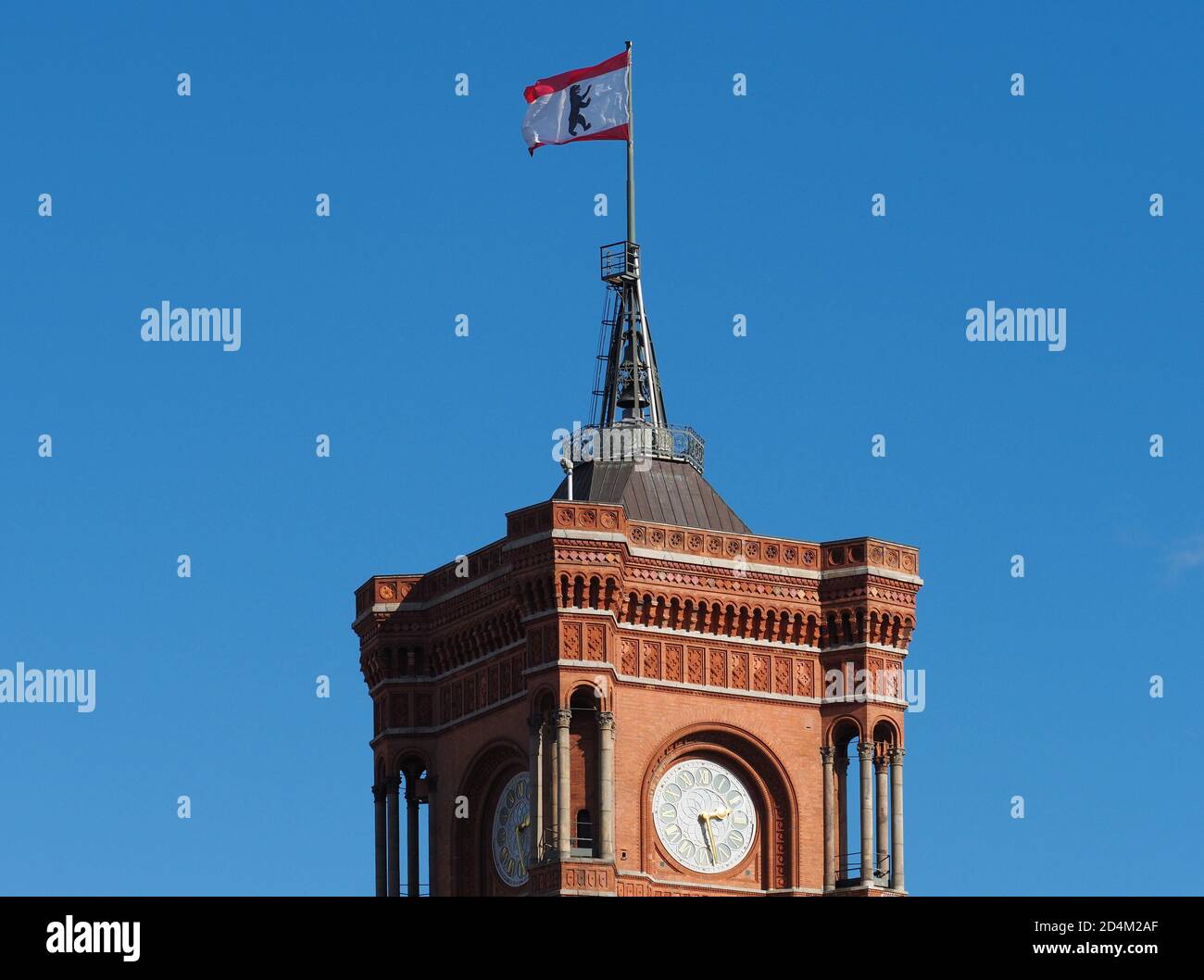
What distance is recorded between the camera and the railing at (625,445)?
11169 centimetres

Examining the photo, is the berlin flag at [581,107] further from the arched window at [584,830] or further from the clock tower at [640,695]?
the arched window at [584,830]

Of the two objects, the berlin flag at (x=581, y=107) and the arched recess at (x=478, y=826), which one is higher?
the berlin flag at (x=581, y=107)

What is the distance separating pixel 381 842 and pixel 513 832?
568 cm

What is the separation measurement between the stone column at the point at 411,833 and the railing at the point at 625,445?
11109mm

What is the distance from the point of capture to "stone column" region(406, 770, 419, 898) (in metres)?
111

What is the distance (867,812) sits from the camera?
353ft

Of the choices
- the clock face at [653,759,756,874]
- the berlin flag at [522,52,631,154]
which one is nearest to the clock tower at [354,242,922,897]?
the clock face at [653,759,756,874]

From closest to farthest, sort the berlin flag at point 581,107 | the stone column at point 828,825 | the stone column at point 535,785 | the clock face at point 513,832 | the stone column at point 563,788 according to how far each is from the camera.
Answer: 1. the stone column at point 563,788
2. the stone column at point 535,785
3. the clock face at point 513,832
4. the stone column at point 828,825
5. the berlin flag at point 581,107

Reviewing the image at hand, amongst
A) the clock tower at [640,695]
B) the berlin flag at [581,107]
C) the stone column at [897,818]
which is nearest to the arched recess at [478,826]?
the clock tower at [640,695]
